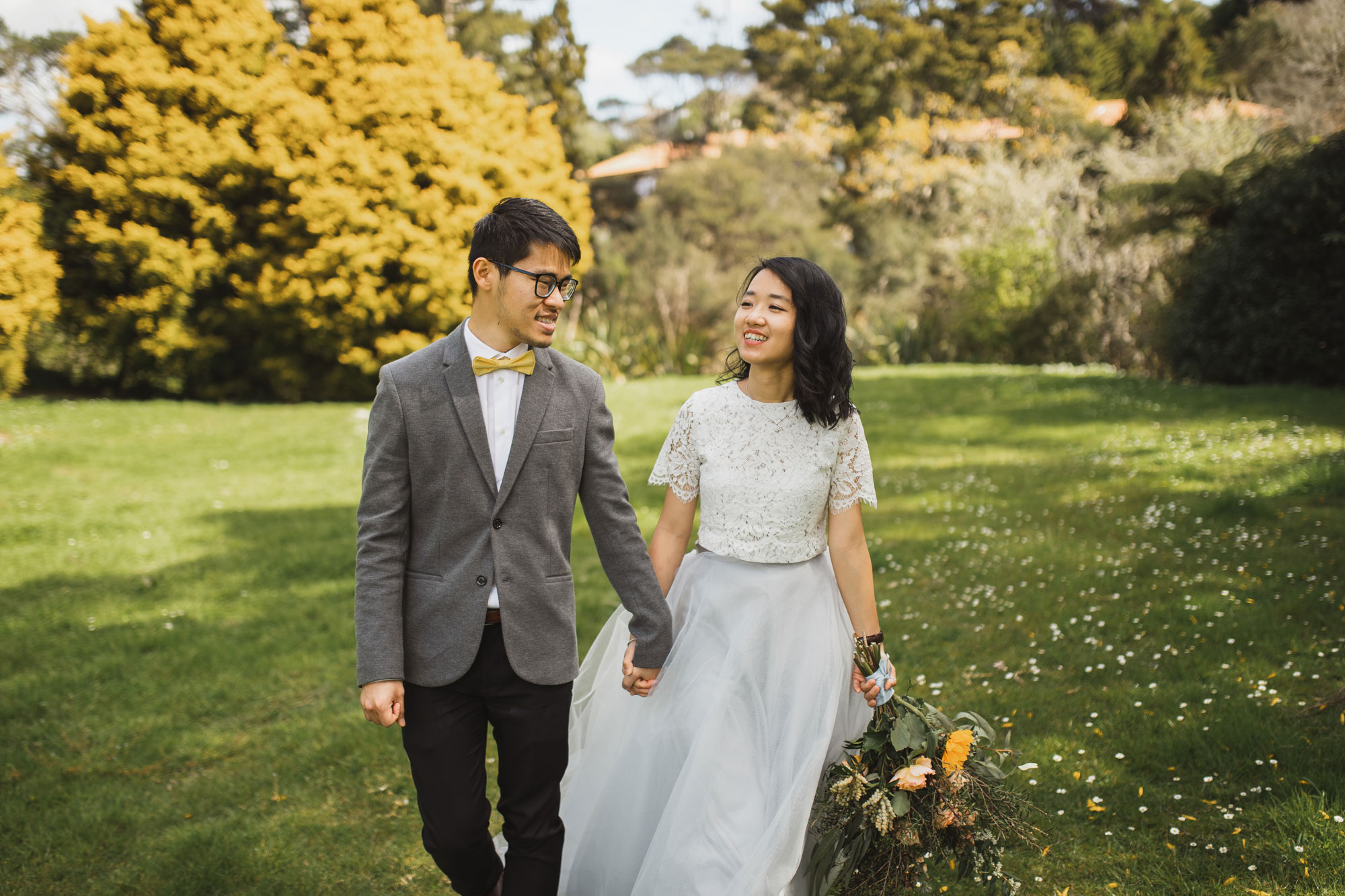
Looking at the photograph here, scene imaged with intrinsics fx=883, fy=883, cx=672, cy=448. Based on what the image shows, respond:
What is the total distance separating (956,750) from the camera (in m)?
2.27

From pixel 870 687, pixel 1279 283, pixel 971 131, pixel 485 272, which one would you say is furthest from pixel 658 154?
pixel 870 687

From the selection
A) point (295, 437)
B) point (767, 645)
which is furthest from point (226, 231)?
point (767, 645)

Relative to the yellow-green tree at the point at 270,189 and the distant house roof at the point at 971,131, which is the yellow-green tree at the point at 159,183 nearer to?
the yellow-green tree at the point at 270,189

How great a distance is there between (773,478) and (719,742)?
2.56 feet

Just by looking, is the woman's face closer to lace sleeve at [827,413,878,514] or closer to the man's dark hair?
lace sleeve at [827,413,878,514]

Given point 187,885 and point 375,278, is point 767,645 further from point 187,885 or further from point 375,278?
point 375,278

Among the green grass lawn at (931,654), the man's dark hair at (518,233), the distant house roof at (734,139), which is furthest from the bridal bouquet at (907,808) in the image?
the distant house roof at (734,139)

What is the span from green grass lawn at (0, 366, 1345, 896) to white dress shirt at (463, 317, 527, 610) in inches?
67.5

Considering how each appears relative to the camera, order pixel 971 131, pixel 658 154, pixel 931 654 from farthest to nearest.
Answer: pixel 658 154
pixel 971 131
pixel 931 654

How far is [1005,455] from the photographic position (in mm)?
9164

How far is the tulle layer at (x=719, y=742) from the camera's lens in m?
2.29

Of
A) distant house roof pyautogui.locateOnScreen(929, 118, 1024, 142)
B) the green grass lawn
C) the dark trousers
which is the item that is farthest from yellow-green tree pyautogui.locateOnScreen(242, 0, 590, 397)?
distant house roof pyautogui.locateOnScreen(929, 118, 1024, 142)

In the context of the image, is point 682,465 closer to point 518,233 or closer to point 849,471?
point 849,471

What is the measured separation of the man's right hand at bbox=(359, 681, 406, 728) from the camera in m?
2.12
